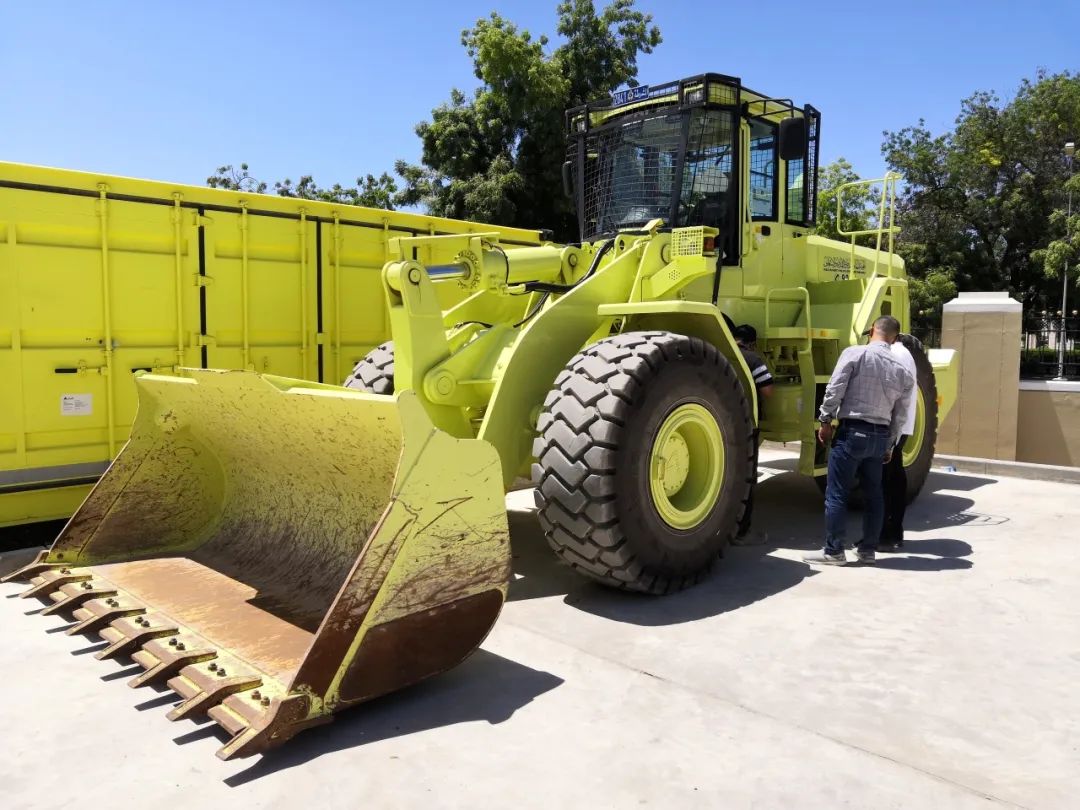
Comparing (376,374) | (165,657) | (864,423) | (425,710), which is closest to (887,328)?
(864,423)

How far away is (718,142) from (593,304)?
5.57ft

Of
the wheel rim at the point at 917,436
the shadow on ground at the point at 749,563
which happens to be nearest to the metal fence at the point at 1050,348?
the wheel rim at the point at 917,436

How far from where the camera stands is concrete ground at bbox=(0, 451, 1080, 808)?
9.38 feet

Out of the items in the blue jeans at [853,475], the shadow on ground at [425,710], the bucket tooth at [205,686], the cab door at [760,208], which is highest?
the cab door at [760,208]

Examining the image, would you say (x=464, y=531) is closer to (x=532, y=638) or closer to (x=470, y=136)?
(x=532, y=638)

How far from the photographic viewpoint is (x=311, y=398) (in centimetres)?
400

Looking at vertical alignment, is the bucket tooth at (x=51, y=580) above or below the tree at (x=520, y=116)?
below

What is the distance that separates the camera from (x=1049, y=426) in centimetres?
1179

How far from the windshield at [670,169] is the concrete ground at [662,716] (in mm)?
2587

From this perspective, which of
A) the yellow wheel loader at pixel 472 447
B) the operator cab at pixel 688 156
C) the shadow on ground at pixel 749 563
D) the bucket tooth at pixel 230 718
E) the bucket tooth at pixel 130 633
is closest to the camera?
the bucket tooth at pixel 230 718

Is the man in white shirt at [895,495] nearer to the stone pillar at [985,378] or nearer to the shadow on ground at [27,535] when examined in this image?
the stone pillar at [985,378]

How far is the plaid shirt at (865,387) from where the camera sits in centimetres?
558

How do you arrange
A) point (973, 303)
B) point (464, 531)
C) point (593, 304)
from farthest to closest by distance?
point (973, 303) → point (593, 304) → point (464, 531)

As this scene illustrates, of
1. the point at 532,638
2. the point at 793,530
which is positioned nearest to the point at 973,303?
the point at 793,530
